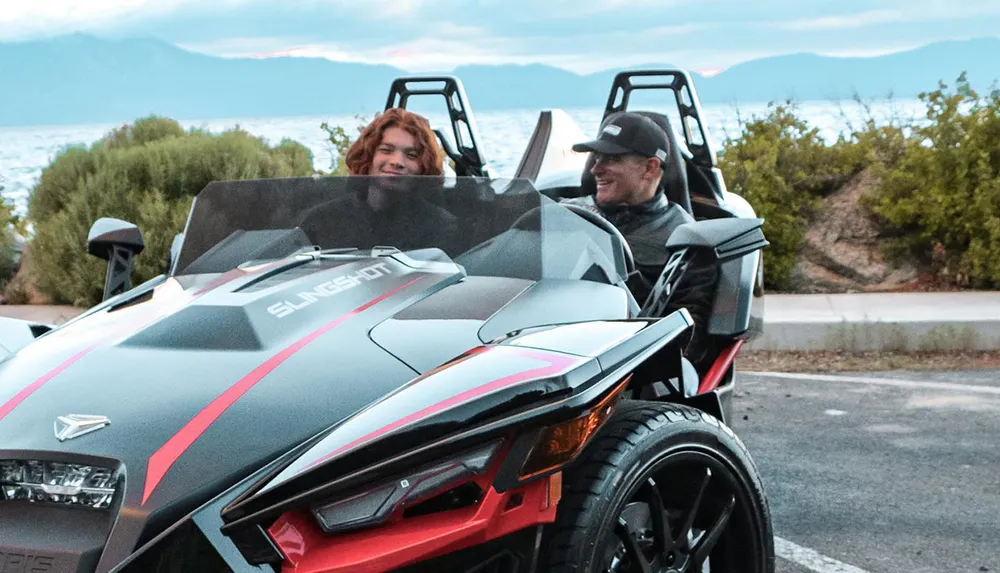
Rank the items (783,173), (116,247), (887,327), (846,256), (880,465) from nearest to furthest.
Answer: (116,247) < (880,465) < (887,327) < (846,256) < (783,173)

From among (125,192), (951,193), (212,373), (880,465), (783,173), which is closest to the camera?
(212,373)

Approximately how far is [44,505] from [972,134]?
26.0 ft

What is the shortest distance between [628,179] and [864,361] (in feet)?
9.47

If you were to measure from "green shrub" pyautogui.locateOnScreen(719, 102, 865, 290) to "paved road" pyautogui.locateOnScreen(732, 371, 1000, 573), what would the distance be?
93.1 inches

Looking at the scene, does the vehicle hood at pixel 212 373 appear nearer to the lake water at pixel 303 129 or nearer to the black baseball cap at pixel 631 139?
the black baseball cap at pixel 631 139

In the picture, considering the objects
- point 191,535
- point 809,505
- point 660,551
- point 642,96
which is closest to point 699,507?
point 660,551

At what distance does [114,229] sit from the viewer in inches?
155

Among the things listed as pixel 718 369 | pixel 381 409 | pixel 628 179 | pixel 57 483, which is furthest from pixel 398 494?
pixel 628 179

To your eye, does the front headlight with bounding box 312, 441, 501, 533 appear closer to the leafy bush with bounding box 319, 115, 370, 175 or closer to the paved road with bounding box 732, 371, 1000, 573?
the paved road with bounding box 732, 371, 1000, 573

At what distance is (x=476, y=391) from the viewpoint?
Answer: 7.72 ft

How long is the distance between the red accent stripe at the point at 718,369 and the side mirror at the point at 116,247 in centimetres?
185

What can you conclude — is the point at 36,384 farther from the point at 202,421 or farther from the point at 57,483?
the point at 202,421

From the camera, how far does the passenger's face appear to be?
4605 mm

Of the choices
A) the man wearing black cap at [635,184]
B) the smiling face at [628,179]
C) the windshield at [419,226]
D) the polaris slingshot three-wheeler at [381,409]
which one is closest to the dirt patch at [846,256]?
the man wearing black cap at [635,184]
